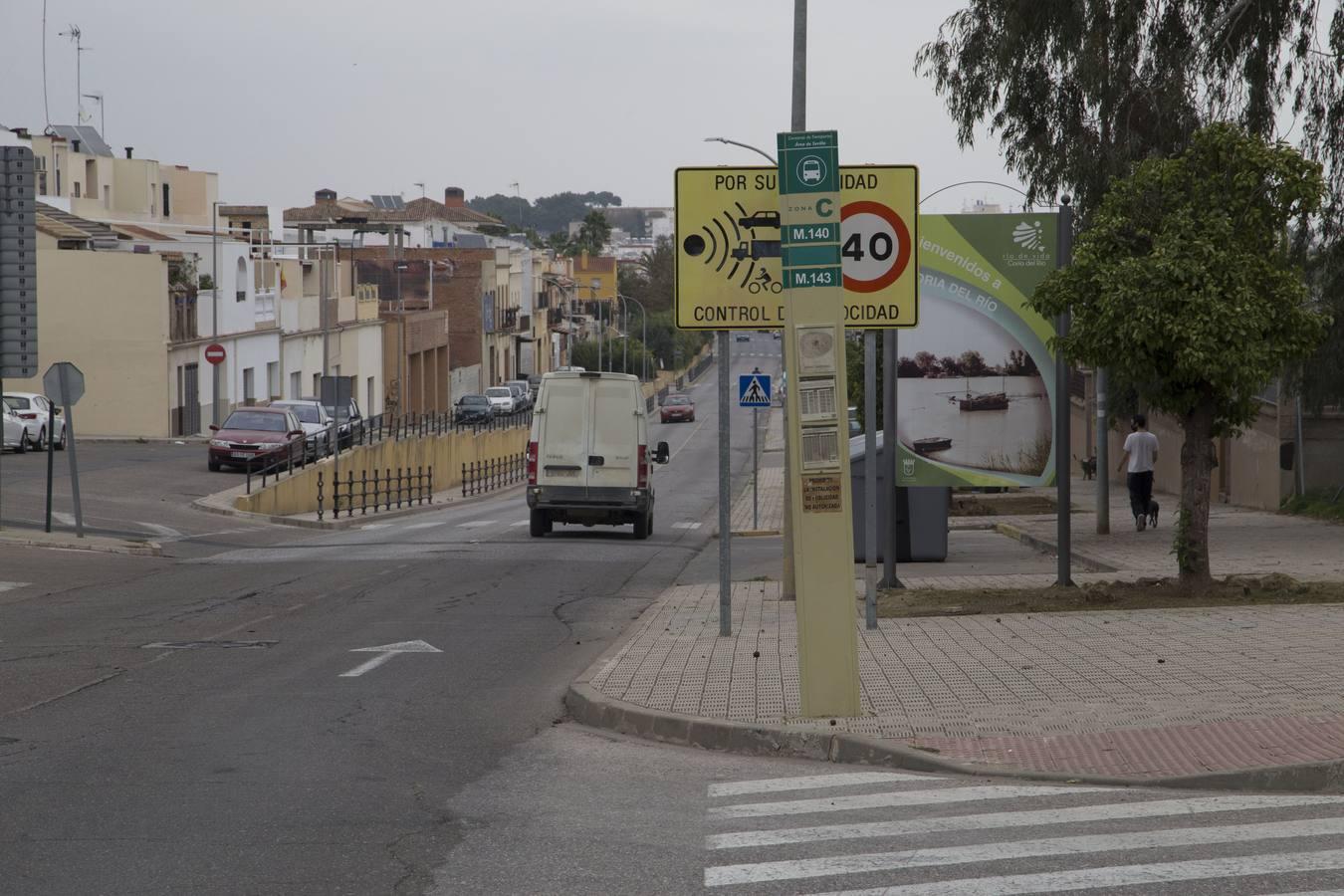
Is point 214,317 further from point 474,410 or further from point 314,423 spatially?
point 474,410

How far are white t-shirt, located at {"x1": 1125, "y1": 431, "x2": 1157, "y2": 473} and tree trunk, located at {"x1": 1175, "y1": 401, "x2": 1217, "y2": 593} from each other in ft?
30.7

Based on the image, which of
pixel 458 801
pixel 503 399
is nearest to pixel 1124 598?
pixel 458 801

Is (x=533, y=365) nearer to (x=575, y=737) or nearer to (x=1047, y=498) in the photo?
(x=1047, y=498)

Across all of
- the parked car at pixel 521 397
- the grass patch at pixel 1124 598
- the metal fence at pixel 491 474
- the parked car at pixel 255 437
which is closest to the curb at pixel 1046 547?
the grass patch at pixel 1124 598

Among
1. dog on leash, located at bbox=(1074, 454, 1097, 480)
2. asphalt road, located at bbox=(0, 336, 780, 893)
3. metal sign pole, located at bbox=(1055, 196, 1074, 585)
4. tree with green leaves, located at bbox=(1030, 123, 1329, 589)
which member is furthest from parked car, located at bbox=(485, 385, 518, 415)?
tree with green leaves, located at bbox=(1030, 123, 1329, 589)

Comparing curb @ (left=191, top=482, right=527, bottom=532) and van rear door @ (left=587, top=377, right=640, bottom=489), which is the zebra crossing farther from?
curb @ (left=191, top=482, right=527, bottom=532)

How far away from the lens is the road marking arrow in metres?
12.3

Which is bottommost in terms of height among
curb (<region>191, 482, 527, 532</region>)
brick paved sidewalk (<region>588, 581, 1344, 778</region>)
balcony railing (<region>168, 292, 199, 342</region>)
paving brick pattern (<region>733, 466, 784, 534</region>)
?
paving brick pattern (<region>733, 466, 784, 534</region>)

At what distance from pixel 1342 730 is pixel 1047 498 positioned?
25.4 m

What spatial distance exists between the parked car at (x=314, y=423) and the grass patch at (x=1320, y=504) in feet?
80.5

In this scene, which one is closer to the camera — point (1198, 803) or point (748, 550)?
point (1198, 803)

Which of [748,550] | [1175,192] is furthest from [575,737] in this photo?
[748,550]

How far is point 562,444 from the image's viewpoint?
27.3 m

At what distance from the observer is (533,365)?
410 feet
